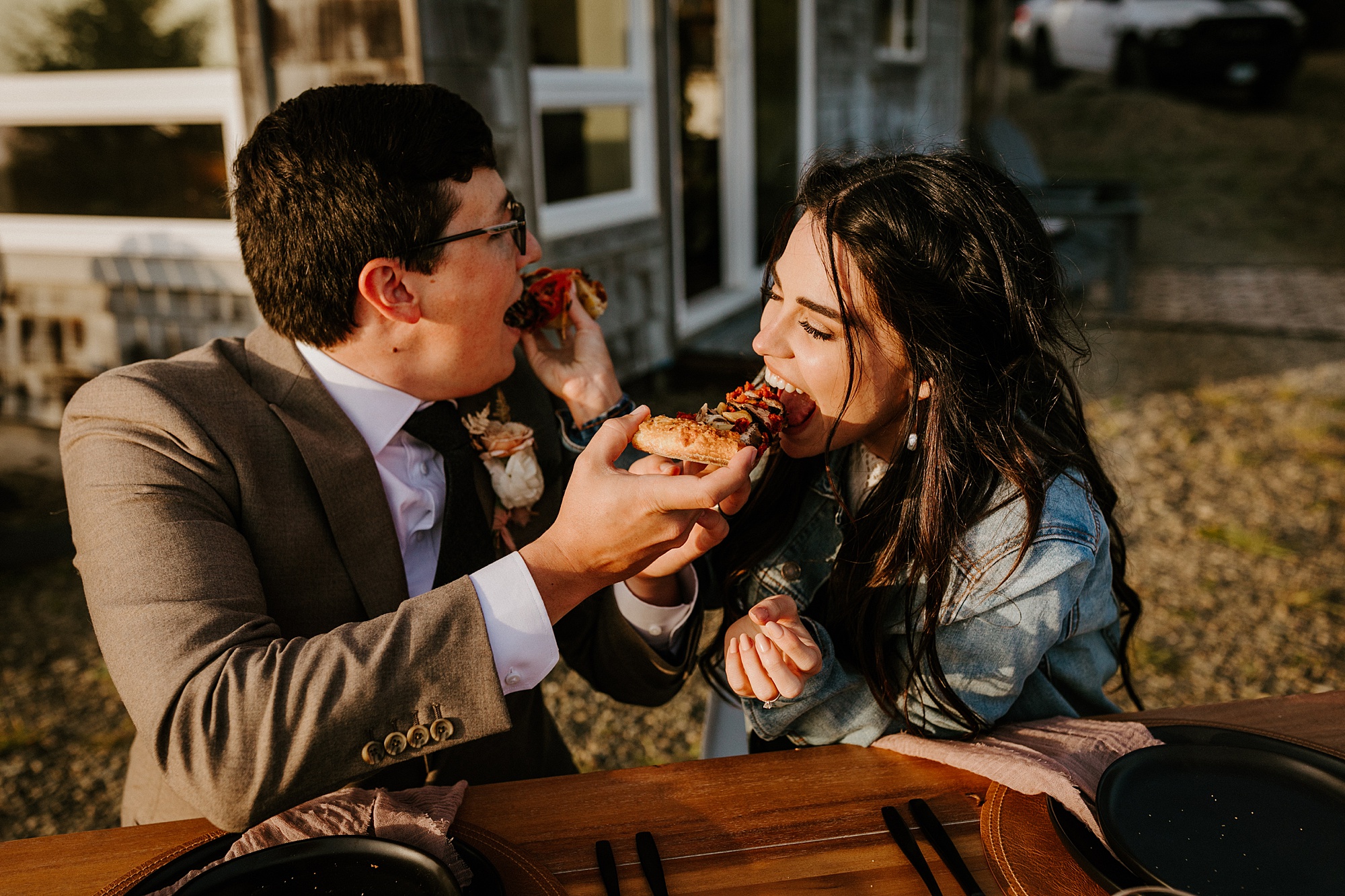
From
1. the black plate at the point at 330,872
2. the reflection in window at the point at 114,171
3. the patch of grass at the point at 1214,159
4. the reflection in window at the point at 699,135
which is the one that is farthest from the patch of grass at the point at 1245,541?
the patch of grass at the point at 1214,159

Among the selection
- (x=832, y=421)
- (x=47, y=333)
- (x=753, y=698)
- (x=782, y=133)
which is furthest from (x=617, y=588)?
(x=782, y=133)

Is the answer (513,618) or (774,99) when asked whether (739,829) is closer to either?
(513,618)

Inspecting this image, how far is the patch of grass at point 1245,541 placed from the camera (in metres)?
5.12

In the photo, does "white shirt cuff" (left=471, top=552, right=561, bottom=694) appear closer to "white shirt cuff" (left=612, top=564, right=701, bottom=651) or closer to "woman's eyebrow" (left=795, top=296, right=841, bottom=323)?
"white shirt cuff" (left=612, top=564, right=701, bottom=651)

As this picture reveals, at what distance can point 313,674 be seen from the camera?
1442 millimetres

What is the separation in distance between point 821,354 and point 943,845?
957 mm

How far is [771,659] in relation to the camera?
1611mm

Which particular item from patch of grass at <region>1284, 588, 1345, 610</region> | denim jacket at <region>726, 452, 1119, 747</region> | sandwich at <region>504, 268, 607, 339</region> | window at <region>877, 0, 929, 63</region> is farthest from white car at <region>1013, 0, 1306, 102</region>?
denim jacket at <region>726, 452, 1119, 747</region>

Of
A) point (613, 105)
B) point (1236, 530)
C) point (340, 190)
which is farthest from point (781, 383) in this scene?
point (613, 105)

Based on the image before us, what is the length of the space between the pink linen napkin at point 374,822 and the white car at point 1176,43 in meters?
29.1

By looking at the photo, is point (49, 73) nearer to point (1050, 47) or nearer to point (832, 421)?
point (832, 421)

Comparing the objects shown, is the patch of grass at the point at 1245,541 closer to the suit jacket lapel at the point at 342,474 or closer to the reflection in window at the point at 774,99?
the reflection in window at the point at 774,99

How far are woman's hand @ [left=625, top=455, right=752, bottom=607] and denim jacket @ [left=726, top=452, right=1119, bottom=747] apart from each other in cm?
28

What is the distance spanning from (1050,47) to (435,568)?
29.5m
